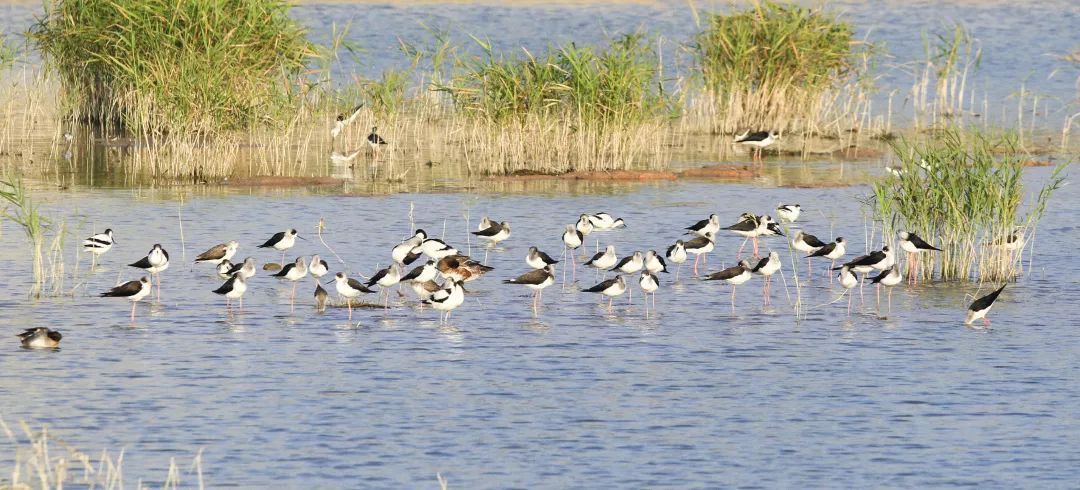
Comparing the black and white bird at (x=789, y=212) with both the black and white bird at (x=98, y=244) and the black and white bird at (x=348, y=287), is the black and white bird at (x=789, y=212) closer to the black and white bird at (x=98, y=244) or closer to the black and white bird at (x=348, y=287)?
the black and white bird at (x=348, y=287)

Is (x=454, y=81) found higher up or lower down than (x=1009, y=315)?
higher up

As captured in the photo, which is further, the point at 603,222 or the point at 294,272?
the point at 603,222

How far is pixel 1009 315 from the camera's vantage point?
63.5 feet

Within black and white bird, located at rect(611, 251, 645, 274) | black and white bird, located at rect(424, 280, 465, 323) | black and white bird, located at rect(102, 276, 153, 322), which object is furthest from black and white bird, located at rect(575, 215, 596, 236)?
black and white bird, located at rect(102, 276, 153, 322)

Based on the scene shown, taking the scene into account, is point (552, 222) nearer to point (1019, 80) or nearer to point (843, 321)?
point (843, 321)

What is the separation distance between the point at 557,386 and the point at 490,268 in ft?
19.1

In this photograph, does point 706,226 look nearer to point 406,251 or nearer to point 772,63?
point 406,251

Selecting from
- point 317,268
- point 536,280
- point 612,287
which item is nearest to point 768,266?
point 612,287

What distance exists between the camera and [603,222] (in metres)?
24.6

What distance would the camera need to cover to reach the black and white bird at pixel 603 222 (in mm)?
24516

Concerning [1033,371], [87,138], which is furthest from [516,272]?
[87,138]

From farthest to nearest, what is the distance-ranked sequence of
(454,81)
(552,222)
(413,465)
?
(454,81), (552,222), (413,465)

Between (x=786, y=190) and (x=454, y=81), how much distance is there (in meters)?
6.74

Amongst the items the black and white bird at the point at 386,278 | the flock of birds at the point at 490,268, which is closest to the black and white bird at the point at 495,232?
the flock of birds at the point at 490,268
